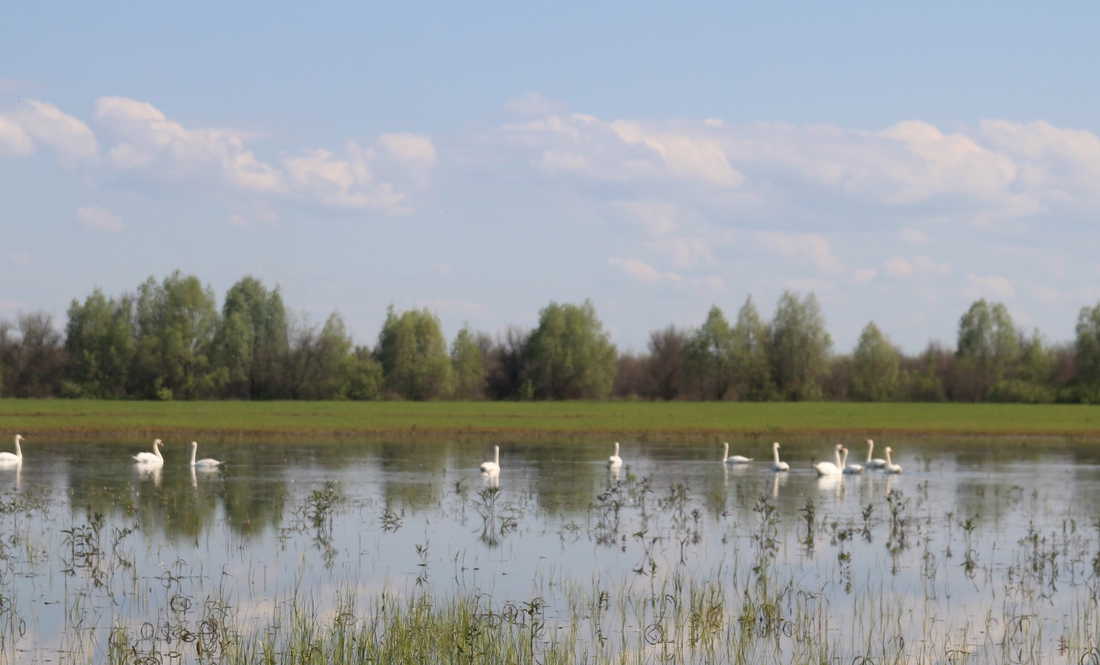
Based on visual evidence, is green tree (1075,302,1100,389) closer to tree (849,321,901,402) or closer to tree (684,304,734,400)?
tree (849,321,901,402)

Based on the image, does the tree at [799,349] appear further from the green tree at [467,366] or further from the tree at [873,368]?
the green tree at [467,366]

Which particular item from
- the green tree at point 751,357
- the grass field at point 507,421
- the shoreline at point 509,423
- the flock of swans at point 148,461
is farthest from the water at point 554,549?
the green tree at point 751,357

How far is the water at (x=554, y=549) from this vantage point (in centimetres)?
1366

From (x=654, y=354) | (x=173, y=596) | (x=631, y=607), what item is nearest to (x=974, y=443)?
(x=631, y=607)

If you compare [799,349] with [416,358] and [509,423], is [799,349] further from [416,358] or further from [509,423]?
[509,423]

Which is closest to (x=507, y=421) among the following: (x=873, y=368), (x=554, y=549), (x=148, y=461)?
(x=148, y=461)

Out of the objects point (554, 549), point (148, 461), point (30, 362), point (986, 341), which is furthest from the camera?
point (986, 341)

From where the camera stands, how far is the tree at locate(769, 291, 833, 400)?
112 meters

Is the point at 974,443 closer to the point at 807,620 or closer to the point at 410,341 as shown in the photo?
the point at 807,620

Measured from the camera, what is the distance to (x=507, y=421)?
5847cm

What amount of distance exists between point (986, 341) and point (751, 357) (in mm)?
26933

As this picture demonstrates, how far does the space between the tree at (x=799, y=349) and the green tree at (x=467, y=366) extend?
29.6m

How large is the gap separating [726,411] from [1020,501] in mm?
46342

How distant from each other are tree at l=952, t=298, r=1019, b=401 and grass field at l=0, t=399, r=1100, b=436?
44.2m
